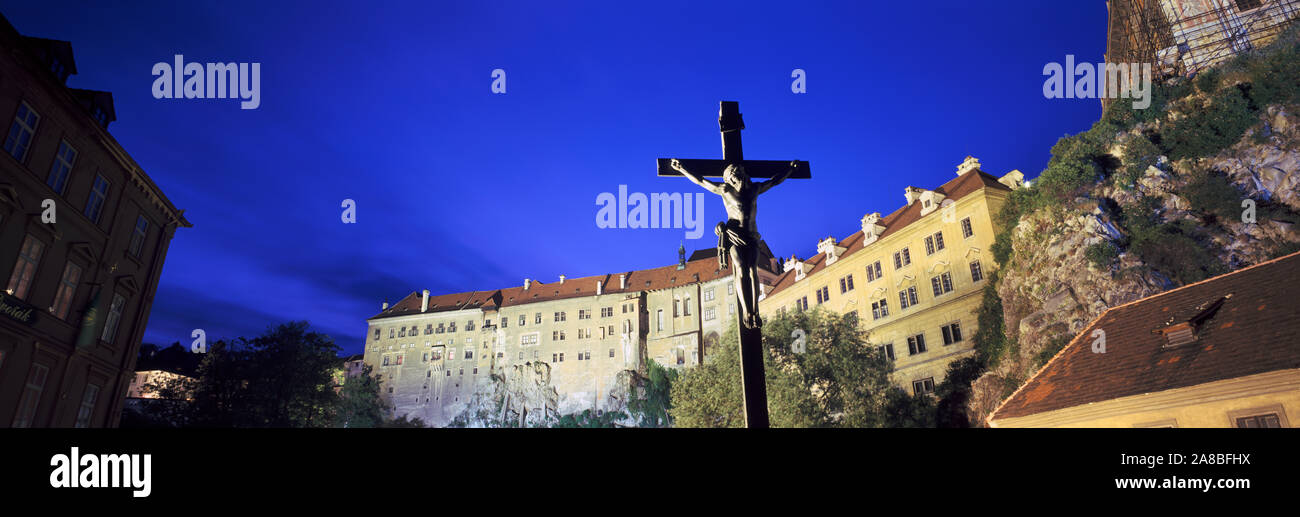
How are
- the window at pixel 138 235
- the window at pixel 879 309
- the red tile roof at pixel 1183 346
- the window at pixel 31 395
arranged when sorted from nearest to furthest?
the red tile roof at pixel 1183 346 → the window at pixel 31 395 → the window at pixel 138 235 → the window at pixel 879 309

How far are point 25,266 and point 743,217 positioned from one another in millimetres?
26649

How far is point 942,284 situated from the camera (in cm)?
4572

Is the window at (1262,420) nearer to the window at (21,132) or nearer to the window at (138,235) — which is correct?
the window at (21,132)

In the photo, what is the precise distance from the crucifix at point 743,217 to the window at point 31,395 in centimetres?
2604

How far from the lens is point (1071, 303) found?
36250 millimetres

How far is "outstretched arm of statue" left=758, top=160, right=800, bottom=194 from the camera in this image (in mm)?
7539

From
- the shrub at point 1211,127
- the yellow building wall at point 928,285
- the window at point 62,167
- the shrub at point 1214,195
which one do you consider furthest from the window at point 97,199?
the shrub at point 1211,127

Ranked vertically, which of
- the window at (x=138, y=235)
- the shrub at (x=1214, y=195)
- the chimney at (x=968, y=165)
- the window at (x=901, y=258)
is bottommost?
the window at (x=138, y=235)

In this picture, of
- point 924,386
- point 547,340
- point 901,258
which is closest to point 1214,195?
point 901,258

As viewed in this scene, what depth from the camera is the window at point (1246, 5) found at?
40.5 m
